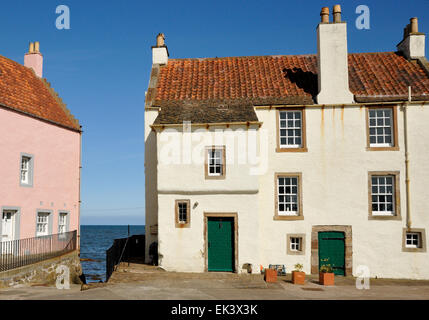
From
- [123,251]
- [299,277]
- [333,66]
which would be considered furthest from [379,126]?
[123,251]

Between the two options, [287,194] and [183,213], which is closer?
[183,213]

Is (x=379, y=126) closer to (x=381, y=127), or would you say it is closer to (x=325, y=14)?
(x=381, y=127)

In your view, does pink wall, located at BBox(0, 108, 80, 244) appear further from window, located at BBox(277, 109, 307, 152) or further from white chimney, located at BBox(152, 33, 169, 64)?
window, located at BBox(277, 109, 307, 152)

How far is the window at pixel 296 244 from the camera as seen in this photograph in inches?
792

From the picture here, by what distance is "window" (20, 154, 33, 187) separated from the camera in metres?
23.0

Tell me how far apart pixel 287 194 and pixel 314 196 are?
3.99ft

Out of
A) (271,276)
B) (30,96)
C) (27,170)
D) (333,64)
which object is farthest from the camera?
(30,96)

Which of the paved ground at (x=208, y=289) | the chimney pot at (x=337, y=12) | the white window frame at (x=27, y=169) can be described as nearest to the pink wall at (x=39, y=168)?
the white window frame at (x=27, y=169)

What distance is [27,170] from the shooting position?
76.3 feet

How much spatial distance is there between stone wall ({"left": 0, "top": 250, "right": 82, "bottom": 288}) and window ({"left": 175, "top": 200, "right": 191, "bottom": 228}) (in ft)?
21.2

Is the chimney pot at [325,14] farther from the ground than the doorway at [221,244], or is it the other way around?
the chimney pot at [325,14]

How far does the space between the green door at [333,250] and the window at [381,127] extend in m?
4.42

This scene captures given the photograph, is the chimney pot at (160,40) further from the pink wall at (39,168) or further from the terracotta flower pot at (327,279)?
the terracotta flower pot at (327,279)
